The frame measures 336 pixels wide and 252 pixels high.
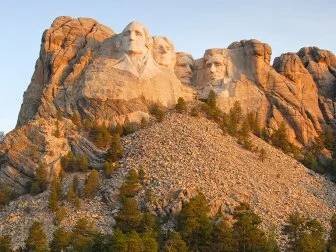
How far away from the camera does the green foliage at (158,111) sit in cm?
8075

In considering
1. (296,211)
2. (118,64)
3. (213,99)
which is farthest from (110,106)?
(296,211)

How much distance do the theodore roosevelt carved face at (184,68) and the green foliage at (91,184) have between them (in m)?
22.6

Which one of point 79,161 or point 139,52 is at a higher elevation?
point 139,52

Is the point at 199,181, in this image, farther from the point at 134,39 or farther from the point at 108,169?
the point at 134,39

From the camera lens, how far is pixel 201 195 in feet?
212

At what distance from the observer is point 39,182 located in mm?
70688

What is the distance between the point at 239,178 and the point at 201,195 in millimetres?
7620

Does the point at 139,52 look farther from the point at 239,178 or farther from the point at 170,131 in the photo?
the point at 239,178

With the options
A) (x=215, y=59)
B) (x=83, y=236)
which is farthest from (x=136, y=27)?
(x=83, y=236)

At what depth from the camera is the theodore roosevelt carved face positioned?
89250 mm

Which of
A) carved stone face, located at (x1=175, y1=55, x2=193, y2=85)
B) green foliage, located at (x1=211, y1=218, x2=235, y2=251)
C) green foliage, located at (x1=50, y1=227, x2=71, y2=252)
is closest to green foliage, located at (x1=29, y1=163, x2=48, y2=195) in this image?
green foliage, located at (x1=50, y1=227, x2=71, y2=252)

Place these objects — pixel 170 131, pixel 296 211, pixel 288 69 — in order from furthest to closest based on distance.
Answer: pixel 288 69
pixel 170 131
pixel 296 211

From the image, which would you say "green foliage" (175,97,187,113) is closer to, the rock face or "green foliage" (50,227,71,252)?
the rock face

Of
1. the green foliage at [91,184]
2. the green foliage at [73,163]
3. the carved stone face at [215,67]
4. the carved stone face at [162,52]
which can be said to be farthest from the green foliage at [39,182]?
the carved stone face at [215,67]
